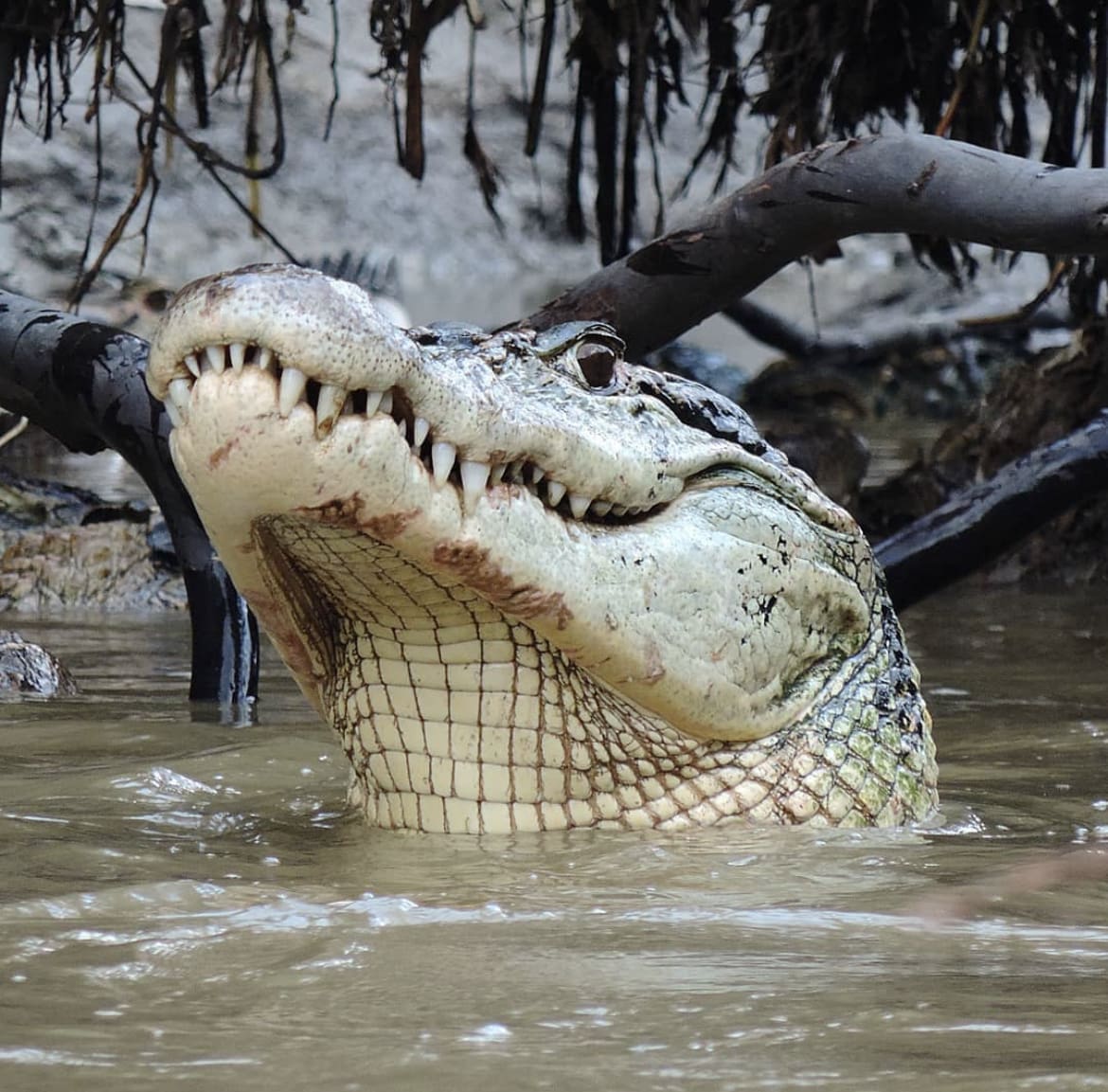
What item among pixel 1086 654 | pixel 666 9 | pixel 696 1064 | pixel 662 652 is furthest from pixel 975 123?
pixel 696 1064

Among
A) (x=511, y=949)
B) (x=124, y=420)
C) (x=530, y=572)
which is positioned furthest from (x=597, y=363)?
(x=124, y=420)

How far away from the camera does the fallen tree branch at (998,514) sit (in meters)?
4.25

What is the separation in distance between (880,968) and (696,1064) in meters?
0.37

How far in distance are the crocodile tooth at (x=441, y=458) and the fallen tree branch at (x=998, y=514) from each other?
245cm

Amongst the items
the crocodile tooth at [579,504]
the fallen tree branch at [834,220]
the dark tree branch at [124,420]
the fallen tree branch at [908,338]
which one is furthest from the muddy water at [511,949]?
the fallen tree branch at [908,338]

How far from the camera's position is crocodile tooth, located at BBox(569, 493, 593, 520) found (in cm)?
219

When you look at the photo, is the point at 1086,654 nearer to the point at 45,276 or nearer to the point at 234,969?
the point at 234,969

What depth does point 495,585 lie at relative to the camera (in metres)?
2.10

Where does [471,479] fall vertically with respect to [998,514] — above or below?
above

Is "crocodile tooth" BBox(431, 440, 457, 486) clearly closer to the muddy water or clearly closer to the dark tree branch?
the muddy water

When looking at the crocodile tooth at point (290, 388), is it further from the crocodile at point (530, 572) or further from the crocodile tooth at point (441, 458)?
the crocodile tooth at point (441, 458)

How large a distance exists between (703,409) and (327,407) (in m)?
0.84

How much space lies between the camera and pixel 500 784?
92.5 inches

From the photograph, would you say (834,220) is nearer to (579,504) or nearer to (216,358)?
(579,504)
